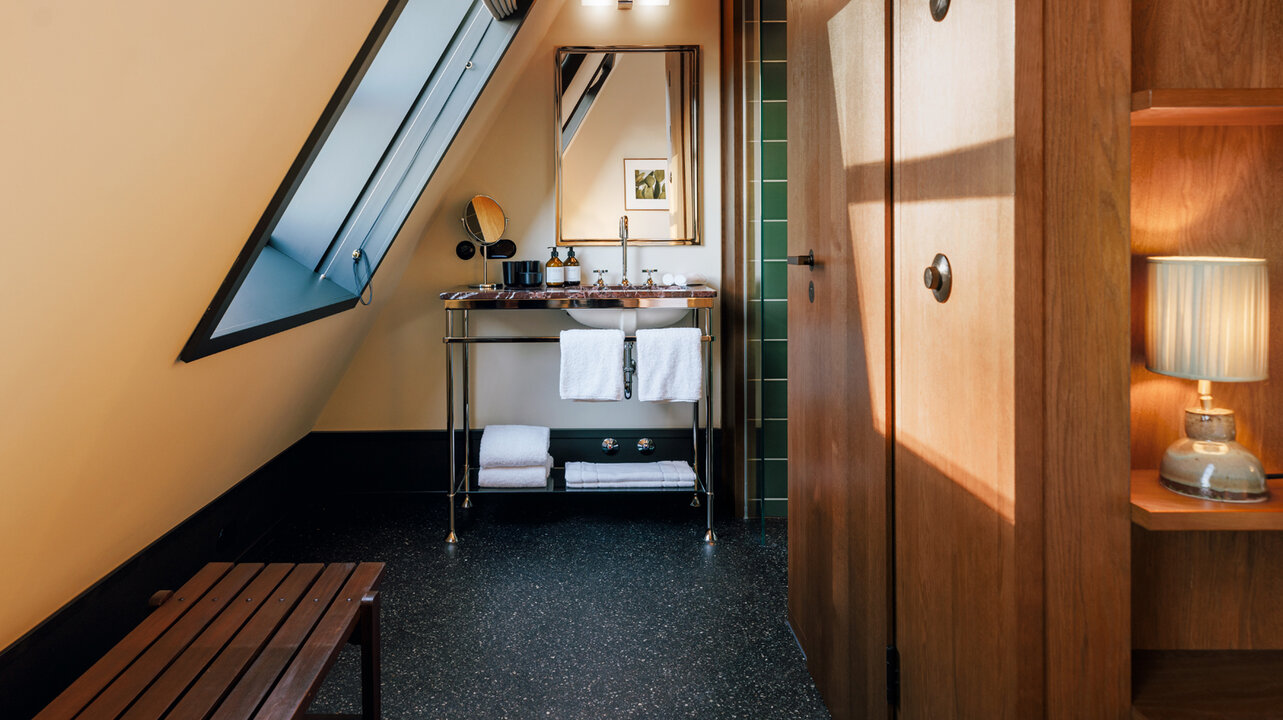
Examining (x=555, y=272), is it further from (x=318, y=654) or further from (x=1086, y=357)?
(x=1086, y=357)

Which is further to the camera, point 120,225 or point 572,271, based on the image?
point 572,271

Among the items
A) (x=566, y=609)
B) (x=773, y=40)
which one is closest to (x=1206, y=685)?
(x=566, y=609)

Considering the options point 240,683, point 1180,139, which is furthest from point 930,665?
point 240,683

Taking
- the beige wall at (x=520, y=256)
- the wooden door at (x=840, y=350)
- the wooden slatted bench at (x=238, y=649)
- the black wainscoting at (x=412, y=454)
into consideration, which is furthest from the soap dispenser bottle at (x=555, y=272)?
the wooden slatted bench at (x=238, y=649)

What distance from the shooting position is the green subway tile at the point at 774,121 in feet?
10.6

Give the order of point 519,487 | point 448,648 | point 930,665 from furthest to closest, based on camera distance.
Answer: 1. point 519,487
2. point 448,648
3. point 930,665

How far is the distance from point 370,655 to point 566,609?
1.09m

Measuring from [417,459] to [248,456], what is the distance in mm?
1060

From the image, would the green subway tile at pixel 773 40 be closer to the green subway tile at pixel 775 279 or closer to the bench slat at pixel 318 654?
the green subway tile at pixel 775 279

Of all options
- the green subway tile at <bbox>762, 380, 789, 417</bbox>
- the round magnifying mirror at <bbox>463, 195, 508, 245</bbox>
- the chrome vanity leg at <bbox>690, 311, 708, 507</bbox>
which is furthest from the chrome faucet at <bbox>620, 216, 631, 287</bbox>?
the green subway tile at <bbox>762, 380, 789, 417</bbox>

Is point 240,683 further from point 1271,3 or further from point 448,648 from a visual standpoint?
point 1271,3

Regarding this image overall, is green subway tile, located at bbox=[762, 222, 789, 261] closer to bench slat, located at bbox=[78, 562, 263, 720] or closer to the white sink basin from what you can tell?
the white sink basin

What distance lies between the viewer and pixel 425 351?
12.4 ft

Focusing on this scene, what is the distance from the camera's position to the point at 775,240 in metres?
3.28
